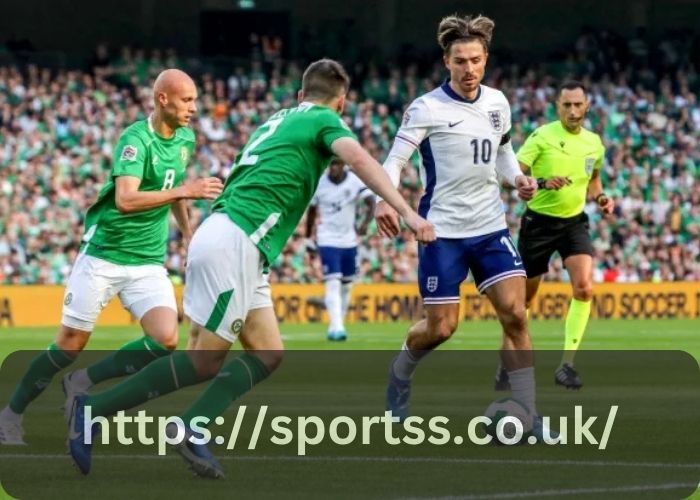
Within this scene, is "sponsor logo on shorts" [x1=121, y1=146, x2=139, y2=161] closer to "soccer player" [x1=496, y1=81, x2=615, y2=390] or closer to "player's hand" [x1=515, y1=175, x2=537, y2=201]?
"player's hand" [x1=515, y1=175, x2=537, y2=201]

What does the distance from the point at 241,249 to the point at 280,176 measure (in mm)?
424

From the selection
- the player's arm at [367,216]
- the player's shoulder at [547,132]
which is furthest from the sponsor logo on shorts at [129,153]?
the player's arm at [367,216]

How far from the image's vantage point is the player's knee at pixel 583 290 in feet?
49.1

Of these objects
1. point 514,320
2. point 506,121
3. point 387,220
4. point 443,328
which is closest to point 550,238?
point 506,121

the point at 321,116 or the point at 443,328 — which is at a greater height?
the point at 321,116

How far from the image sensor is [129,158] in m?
10.3

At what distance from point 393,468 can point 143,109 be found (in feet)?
92.6

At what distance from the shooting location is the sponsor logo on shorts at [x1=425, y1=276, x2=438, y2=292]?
36.0ft

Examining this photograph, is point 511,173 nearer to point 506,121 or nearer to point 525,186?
point 525,186

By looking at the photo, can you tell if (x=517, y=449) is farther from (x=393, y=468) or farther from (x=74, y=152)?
(x=74, y=152)

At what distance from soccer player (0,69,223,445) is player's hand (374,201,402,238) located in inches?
50.8

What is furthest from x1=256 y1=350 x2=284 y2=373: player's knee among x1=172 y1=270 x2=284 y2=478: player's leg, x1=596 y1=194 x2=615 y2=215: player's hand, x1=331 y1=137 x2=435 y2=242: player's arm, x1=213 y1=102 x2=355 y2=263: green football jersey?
x1=596 y1=194 x2=615 y2=215: player's hand

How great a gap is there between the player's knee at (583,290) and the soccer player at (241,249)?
6.59 metres

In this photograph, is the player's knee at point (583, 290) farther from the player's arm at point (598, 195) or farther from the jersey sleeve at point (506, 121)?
the jersey sleeve at point (506, 121)
